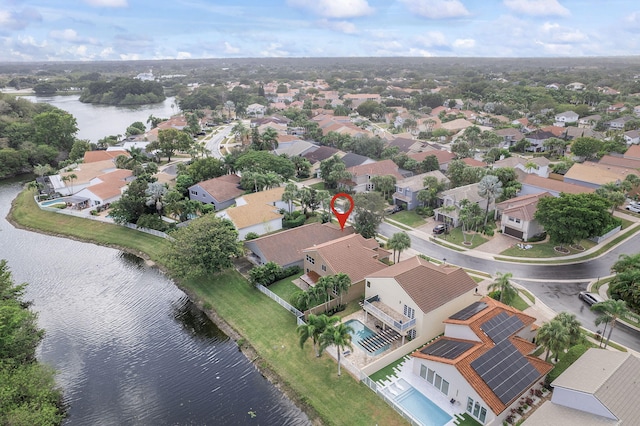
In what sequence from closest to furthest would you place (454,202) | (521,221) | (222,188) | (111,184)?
(521,221) → (454,202) → (222,188) → (111,184)

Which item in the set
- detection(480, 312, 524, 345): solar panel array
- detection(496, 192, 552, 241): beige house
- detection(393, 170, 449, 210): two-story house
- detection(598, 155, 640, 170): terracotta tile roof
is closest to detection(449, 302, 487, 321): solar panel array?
detection(480, 312, 524, 345): solar panel array

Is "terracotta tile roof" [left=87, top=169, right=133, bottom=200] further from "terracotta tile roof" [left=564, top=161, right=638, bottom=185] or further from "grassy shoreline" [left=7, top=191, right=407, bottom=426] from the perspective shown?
"terracotta tile roof" [left=564, top=161, right=638, bottom=185]

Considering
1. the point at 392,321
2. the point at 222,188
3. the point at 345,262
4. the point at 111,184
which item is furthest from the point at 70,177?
the point at 392,321

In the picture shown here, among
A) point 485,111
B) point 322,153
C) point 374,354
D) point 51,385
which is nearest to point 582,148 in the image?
point 322,153

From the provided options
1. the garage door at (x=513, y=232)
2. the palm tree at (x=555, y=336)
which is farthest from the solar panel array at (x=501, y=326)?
the garage door at (x=513, y=232)

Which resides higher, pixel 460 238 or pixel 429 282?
pixel 429 282

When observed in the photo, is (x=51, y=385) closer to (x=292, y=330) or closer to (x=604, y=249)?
(x=292, y=330)

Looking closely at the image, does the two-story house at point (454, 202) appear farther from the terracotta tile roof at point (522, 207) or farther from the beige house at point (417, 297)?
the beige house at point (417, 297)

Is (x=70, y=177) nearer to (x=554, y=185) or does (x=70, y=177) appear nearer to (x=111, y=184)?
(x=111, y=184)
